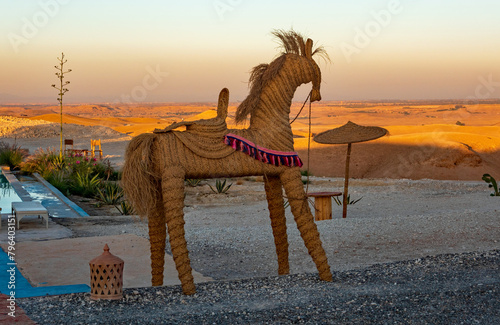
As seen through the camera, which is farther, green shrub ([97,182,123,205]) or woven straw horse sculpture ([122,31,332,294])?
green shrub ([97,182,123,205])

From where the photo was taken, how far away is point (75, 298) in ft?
19.5

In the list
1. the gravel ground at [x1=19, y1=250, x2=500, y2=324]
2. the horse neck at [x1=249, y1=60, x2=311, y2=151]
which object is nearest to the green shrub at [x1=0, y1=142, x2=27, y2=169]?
the horse neck at [x1=249, y1=60, x2=311, y2=151]

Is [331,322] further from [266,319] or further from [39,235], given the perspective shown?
[39,235]

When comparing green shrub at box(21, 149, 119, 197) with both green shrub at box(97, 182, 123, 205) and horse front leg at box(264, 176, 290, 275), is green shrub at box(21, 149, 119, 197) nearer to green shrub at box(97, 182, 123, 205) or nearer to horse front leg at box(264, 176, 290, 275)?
green shrub at box(97, 182, 123, 205)

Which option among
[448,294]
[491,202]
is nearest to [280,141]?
[448,294]

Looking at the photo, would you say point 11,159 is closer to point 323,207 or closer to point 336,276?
point 323,207

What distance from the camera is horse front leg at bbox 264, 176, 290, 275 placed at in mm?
7246

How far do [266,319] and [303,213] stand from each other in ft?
5.55

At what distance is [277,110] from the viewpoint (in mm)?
7074

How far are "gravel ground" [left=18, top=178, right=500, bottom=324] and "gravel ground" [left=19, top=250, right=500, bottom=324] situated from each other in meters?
0.01

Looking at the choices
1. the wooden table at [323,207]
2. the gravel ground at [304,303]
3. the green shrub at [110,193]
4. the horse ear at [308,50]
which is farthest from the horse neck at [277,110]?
Result: the green shrub at [110,193]

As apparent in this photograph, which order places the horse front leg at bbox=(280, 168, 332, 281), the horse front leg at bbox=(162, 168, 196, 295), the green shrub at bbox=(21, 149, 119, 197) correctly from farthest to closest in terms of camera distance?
1. the green shrub at bbox=(21, 149, 119, 197)
2. the horse front leg at bbox=(280, 168, 332, 281)
3. the horse front leg at bbox=(162, 168, 196, 295)

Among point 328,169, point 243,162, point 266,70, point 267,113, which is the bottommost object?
point 328,169

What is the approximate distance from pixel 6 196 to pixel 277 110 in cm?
1039
